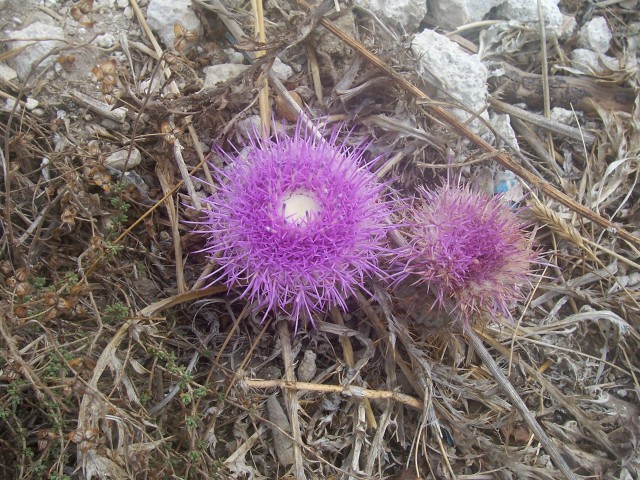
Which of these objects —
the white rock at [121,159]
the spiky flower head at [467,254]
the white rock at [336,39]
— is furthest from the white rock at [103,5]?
the spiky flower head at [467,254]

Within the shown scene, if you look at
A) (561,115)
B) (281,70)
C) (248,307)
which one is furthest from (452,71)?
(248,307)

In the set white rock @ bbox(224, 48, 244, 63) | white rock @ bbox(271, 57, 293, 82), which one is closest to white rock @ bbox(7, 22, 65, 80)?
white rock @ bbox(224, 48, 244, 63)

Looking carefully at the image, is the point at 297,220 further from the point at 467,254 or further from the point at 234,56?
the point at 234,56

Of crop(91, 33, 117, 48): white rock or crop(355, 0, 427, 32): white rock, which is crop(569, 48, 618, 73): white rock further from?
crop(91, 33, 117, 48): white rock

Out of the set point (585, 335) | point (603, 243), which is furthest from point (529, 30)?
point (585, 335)

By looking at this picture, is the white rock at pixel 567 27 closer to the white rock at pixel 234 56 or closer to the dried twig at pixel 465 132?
the dried twig at pixel 465 132

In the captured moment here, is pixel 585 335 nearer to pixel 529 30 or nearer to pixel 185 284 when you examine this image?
pixel 529 30
